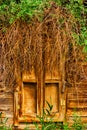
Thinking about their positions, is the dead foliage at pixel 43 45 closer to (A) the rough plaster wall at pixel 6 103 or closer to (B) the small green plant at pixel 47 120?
(A) the rough plaster wall at pixel 6 103

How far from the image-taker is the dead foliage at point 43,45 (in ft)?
22.2

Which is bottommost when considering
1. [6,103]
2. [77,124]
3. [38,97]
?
[77,124]

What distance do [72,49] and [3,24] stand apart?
48.6 inches

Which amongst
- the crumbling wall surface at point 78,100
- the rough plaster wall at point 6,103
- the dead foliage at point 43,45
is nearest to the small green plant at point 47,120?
the crumbling wall surface at point 78,100

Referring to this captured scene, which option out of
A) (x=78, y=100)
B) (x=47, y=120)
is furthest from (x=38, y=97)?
(x=78, y=100)

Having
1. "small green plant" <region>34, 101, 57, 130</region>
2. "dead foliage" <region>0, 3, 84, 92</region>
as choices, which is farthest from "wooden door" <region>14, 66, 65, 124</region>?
"dead foliage" <region>0, 3, 84, 92</region>

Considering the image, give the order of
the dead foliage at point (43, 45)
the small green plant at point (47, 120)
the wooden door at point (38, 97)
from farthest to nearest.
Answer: the wooden door at point (38, 97) < the small green plant at point (47, 120) < the dead foliage at point (43, 45)

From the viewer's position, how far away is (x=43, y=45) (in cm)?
689

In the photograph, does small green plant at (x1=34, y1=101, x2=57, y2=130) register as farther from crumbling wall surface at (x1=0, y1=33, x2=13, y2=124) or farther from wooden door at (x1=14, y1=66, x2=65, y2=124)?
crumbling wall surface at (x1=0, y1=33, x2=13, y2=124)

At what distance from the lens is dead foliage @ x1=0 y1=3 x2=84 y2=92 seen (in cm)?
677

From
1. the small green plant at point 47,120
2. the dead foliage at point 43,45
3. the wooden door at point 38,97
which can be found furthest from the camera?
the wooden door at point 38,97

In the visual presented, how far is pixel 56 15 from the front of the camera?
6.77 m

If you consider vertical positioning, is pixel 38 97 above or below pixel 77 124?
above

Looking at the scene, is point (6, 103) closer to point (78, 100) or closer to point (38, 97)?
point (38, 97)
